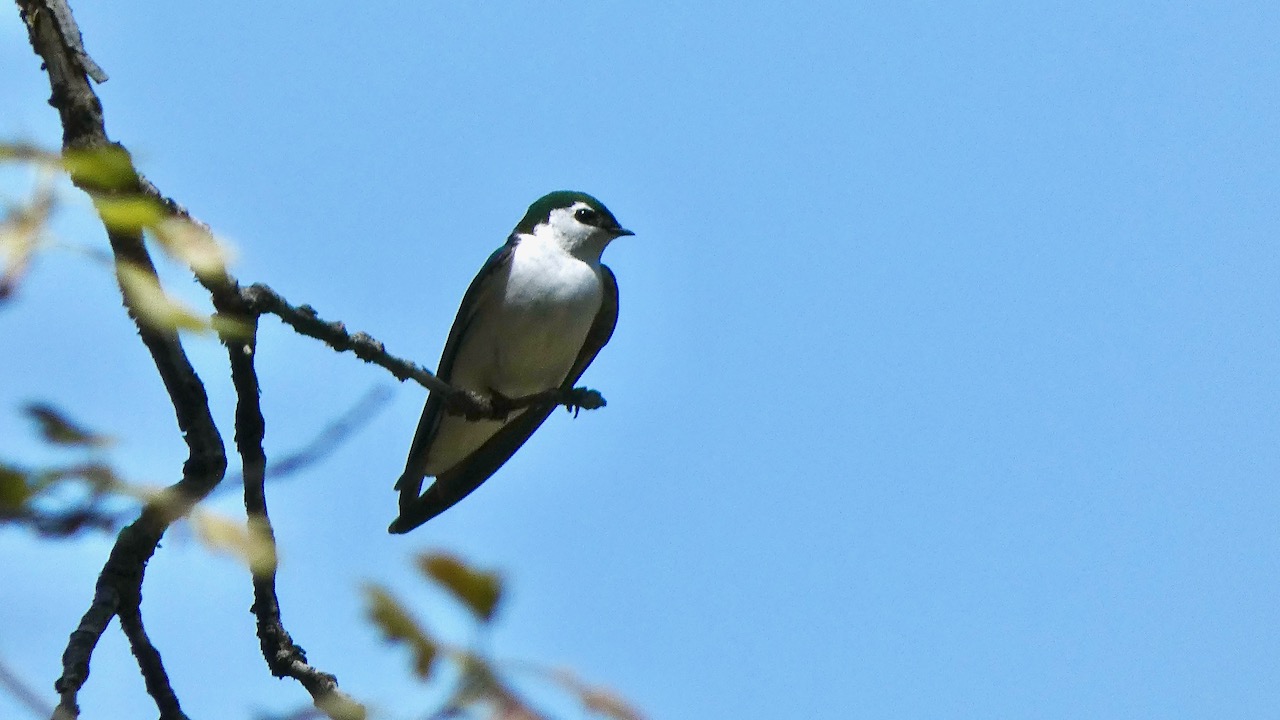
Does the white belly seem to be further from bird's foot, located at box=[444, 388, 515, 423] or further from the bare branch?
the bare branch

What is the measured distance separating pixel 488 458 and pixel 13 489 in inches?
281

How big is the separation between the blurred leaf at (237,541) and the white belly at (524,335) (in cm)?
712

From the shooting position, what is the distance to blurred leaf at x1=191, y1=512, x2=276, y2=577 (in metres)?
1.09

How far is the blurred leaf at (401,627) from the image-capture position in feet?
3.67

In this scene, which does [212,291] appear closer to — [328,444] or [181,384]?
[181,384]

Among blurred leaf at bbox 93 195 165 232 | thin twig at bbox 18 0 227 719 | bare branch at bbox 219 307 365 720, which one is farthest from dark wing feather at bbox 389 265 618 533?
blurred leaf at bbox 93 195 165 232

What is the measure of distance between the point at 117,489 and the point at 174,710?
3088 mm

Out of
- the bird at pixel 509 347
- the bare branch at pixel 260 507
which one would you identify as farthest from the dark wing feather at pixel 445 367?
the bare branch at pixel 260 507

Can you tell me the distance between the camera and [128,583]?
12.7 ft

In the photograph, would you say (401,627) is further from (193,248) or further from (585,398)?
(585,398)

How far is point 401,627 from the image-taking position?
3.75ft

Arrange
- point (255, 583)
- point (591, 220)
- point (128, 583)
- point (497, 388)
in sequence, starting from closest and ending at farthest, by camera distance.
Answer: point (128, 583)
point (255, 583)
point (497, 388)
point (591, 220)

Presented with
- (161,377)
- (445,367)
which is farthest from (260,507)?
(445,367)

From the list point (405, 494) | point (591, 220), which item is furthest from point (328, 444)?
point (591, 220)
